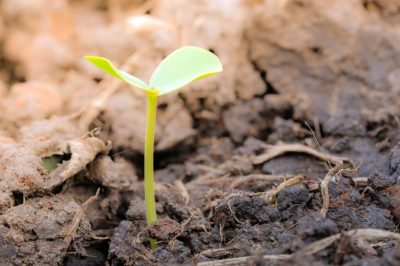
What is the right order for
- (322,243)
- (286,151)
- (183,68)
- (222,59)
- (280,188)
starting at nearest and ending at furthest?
1. (322,243)
2. (183,68)
3. (280,188)
4. (286,151)
5. (222,59)

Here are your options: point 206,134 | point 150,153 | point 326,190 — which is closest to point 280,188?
point 326,190

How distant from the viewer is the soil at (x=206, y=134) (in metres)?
1.39

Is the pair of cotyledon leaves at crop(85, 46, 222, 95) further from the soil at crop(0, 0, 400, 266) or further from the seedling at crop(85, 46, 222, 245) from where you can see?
the soil at crop(0, 0, 400, 266)

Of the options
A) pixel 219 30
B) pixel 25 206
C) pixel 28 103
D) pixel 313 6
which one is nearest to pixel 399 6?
pixel 313 6

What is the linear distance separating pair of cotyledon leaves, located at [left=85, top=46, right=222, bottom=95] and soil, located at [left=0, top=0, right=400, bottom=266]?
1.22 ft

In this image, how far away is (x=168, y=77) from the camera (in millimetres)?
1336

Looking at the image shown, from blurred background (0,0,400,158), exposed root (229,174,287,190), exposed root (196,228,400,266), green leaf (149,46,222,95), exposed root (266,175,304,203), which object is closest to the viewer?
exposed root (196,228,400,266)

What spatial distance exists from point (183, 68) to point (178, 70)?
0.01m

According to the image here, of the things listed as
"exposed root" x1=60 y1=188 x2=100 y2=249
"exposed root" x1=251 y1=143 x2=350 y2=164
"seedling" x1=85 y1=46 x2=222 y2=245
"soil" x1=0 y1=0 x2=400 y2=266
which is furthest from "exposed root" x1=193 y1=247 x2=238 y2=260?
"exposed root" x1=251 y1=143 x2=350 y2=164

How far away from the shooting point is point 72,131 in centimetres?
189

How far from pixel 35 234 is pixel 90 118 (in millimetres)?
662

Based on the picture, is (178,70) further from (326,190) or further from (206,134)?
(206,134)

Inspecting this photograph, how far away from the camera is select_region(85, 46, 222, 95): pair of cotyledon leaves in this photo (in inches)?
48.5

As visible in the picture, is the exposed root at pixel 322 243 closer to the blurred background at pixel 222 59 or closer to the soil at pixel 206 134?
the soil at pixel 206 134
